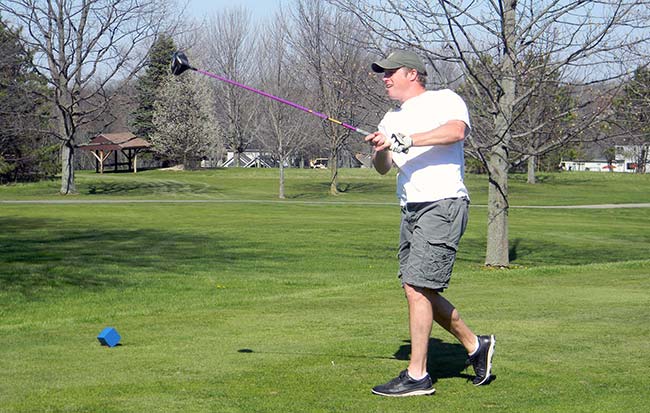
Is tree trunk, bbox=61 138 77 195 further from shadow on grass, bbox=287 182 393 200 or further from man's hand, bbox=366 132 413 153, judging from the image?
man's hand, bbox=366 132 413 153

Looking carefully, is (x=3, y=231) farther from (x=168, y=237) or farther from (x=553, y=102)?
(x=553, y=102)

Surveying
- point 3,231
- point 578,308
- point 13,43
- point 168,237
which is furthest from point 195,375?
point 13,43

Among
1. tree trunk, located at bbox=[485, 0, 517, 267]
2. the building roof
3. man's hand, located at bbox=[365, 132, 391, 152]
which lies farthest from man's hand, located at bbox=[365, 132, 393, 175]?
the building roof

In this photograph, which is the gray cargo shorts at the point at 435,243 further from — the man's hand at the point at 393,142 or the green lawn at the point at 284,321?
the green lawn at the point at 284,321

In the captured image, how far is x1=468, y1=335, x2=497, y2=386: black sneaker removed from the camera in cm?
634

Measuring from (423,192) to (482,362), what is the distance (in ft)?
3.96

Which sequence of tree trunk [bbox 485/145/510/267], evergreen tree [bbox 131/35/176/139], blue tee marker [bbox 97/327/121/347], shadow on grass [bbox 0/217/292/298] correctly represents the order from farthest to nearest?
evergreen tree [bbox 131/35/176/139], tree trunk [bbox 485/145/510/267], shadow on grass [bbox 0/217/292/298], blue tee marker [bbox 97/327/121/347]

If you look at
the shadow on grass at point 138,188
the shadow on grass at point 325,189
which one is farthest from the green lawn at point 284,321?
the shadow on grass at point 325,189

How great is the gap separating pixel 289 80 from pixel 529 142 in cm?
3964

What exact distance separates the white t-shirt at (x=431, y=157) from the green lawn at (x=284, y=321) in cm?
130

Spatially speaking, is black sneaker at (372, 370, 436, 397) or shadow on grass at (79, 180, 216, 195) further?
shadow on grass at (79, 180, 216, 195)

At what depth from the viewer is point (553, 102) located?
1944cm

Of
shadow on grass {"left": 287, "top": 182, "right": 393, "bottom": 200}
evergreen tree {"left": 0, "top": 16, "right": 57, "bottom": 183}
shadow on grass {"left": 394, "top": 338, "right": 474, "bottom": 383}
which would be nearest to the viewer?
shadow on grass {"left": 394, "top": 338, "right": 474, "bottom": 383}

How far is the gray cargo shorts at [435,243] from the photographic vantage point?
20.2ft
